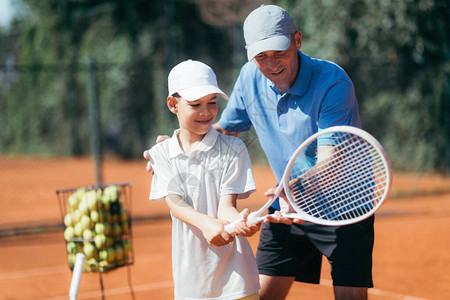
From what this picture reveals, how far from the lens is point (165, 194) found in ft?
7.70

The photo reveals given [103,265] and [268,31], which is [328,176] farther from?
[103,265]

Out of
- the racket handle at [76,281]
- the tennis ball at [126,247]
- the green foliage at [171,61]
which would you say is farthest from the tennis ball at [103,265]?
the green foliage at [171,61]

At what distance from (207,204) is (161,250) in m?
3.98

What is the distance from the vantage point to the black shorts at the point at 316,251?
2.64m

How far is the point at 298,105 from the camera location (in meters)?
2.61

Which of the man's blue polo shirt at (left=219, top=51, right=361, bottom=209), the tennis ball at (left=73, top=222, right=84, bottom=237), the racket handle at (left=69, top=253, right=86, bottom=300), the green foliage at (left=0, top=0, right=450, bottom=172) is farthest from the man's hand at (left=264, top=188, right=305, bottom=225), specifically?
the green foliage at (left=0, top=0, right=450, bottom=172)

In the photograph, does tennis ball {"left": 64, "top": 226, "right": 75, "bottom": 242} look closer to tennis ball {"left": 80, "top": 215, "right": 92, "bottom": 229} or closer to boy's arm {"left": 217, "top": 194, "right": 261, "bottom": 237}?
tennis ball {"left": 80, "top": 215, "right": 92, "bottom": 229}

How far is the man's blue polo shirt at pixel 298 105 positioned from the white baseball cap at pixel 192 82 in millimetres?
437

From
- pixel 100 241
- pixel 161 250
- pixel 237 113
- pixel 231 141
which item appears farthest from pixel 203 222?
pixel 161 250

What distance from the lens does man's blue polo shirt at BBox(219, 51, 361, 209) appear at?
2.52m

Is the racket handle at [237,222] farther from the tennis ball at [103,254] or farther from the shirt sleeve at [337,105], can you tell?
the tennis ball at [103,254]

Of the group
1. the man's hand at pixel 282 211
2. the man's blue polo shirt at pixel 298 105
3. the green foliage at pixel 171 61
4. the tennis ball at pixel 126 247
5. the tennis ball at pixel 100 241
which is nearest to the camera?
the man's hand at pixel 282 211

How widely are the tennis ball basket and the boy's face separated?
1071 mm

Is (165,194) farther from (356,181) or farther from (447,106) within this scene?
(447,106)
